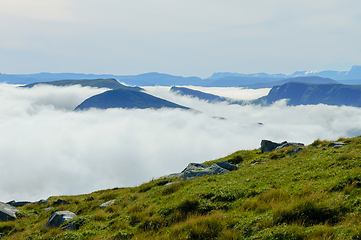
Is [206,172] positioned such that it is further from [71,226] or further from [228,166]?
[71,226]

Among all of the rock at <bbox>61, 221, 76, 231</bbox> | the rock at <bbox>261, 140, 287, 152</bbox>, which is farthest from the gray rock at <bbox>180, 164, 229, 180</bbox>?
the rock at <bbox>261, 140, 287, 152</bbox>

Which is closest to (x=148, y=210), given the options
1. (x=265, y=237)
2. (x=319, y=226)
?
(x=265, y=237)

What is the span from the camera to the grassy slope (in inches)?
337

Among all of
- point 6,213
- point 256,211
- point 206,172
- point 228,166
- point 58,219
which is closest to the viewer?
point 256,211

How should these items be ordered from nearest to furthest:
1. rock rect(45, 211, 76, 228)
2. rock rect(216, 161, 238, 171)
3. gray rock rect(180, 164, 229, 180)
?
rock rect(45, 211, 76, 228) < gray rock rect(180, 164, 229, 180) < rock rect(216, 161, 238, 171)

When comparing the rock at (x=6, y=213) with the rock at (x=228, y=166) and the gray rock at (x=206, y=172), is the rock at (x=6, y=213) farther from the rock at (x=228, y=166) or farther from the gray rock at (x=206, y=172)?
the rock at (x=228, y=166)

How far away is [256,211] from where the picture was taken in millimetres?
10516

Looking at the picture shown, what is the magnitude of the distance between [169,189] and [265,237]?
10.3 meters

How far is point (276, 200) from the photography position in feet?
36.6

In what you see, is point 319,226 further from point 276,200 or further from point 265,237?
point 276,200

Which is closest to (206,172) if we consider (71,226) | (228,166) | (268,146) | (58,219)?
(228,166)

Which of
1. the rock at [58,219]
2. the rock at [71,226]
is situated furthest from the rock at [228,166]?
the rock at [58,219]

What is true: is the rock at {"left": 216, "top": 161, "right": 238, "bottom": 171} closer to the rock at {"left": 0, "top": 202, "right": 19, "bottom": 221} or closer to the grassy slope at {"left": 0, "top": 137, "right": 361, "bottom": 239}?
the grassy slope at {"left": 0, "top": 137, "right": 361, "bottom": 239}

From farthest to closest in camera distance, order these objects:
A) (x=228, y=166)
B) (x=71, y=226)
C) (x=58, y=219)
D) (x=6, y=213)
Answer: (x=228, y=166), (x=6, y=213), (x=58, y=219), (x=71, y=226)
